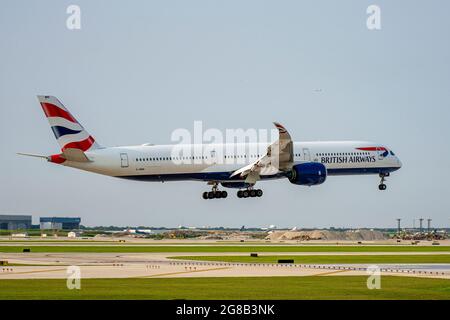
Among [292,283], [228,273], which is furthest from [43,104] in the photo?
[292,283]

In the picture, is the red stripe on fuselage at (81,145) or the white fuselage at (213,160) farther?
the white fuselage at (213,160)

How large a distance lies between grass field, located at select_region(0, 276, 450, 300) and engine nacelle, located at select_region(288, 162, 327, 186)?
138 ft

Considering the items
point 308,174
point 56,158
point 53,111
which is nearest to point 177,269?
point 56,158

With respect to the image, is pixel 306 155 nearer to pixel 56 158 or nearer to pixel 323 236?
pixel 56 158

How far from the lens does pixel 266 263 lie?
220 ft

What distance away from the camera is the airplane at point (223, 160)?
91.1m

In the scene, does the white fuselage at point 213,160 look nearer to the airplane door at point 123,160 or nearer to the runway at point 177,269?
the airplane door at point 123,160

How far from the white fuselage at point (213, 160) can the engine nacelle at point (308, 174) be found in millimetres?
3543

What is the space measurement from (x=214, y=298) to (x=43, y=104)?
181 feet

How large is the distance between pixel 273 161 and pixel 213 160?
671 cm

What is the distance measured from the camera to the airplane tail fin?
90.8 m

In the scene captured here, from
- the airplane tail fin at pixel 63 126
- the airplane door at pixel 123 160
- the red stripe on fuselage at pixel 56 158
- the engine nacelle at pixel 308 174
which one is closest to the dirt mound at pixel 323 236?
the engine nacelle at pixel 308 174

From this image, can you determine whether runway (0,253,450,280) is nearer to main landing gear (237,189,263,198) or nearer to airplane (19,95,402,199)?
airplane (19,95,402,199)
